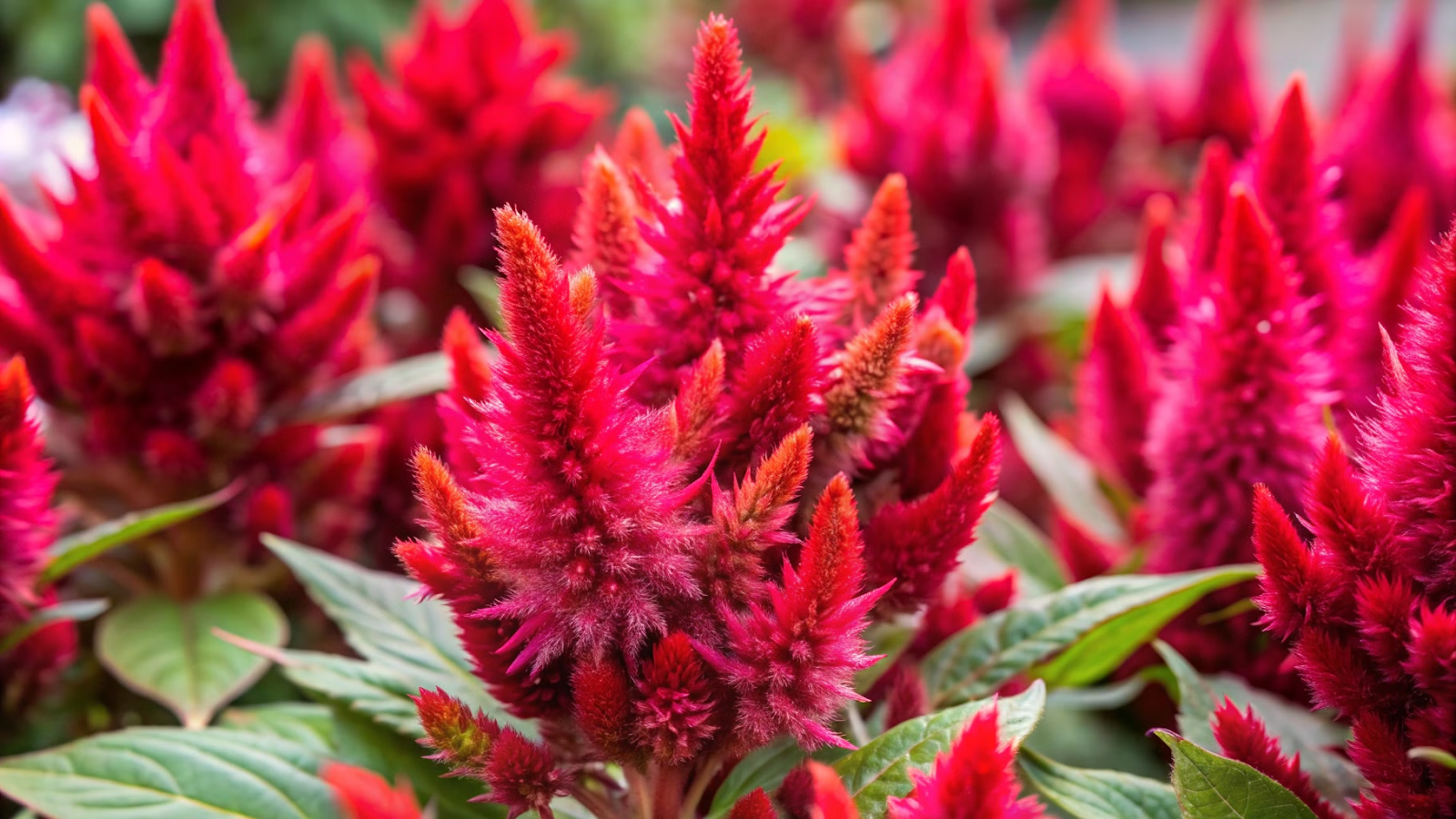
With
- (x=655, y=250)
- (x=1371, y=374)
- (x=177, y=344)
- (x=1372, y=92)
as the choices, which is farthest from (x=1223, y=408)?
(x=177, y=344)

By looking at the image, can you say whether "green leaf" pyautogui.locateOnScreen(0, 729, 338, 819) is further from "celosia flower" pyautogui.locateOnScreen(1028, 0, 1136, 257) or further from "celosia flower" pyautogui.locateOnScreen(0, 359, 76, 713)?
"celosia flower" pyautogui.locateOnScreen(1028, 0, 1136, 257)

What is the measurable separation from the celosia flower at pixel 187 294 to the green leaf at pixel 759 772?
17.4 inches

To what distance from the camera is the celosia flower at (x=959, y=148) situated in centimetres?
130

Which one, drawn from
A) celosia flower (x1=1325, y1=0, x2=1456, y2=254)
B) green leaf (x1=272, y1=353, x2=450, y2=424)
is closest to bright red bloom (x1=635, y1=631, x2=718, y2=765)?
green leaf (x1=272, y1=353, x2=450, y2=424)

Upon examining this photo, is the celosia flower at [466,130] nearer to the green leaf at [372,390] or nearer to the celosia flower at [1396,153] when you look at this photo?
the green leaf at [372,390]

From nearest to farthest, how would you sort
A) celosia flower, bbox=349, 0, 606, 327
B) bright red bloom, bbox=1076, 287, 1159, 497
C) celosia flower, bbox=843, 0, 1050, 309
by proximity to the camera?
bright red bloom, bbox=1076, 287, 1159, 497, celosia flower, bbox=349, 0, 606, 327, celosia flower, bbox=843, 0, 1050, 309

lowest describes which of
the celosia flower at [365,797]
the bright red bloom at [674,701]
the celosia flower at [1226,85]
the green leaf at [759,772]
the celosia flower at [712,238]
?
the celosia flower at [365,797]

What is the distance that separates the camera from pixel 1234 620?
0.80 meters

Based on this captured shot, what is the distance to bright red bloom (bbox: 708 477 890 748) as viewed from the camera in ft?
1.64

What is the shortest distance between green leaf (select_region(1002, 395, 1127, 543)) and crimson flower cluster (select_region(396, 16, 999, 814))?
0.41 m

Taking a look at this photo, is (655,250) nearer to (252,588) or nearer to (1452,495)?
(1452,495)

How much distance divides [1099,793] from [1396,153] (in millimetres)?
776

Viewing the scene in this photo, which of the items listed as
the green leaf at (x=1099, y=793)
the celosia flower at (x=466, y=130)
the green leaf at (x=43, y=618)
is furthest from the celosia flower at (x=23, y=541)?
the green leaf at (x=1099, y=793)

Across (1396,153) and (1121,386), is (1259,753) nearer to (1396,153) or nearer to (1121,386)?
(1121,386)
